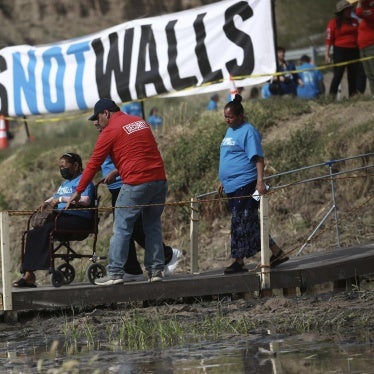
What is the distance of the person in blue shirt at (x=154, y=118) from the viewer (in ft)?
73.9

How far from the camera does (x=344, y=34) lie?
19391mm

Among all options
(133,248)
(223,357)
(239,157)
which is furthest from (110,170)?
(223,357)

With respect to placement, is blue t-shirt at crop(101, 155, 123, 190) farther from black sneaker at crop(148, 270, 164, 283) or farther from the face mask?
black sneaker at crop(148, 270, 164, 283)

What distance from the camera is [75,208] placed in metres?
13.5

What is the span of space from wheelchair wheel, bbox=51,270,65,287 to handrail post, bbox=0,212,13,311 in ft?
2.47

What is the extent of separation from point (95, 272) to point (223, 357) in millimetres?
3895

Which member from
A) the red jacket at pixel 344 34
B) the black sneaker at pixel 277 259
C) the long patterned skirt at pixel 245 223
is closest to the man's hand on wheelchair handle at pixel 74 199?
the long patterned skirt at pixel 245 223

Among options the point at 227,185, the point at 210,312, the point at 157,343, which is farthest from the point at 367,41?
the point at 157,343

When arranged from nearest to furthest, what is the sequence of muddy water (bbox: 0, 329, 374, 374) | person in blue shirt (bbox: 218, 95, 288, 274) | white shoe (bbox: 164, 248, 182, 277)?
muddy water (bbox: 0, 329, 374, 374), person in blue shirt (bbox: 218, 95, 288, 274), white shoe (bbox: 164, 248, 182, 277)

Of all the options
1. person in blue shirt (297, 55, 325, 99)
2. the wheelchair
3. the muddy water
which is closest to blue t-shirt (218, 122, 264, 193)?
the wheelchair

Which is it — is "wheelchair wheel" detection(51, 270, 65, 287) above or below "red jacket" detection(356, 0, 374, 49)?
below

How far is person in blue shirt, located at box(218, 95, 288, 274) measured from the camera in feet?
43.8

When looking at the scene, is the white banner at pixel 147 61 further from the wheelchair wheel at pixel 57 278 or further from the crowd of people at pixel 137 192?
the wheelchair wheel at pixel 57 278

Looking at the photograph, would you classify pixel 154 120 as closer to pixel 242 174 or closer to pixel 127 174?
pixel 242 174
